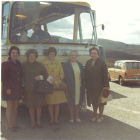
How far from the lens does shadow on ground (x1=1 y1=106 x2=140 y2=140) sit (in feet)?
16.0

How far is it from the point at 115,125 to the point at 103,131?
2.03ft

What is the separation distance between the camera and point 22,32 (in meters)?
6.15

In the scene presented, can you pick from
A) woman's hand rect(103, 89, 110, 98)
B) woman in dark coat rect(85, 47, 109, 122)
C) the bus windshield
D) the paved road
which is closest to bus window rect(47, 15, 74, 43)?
the bus windshield

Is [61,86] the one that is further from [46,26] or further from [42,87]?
[46,26]

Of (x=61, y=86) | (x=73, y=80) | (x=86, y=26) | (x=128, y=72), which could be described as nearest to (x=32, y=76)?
(x=61, y=86)

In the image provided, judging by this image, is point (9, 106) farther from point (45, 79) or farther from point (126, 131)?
point (126, 131)

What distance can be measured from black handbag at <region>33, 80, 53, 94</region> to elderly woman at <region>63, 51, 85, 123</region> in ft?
1.86

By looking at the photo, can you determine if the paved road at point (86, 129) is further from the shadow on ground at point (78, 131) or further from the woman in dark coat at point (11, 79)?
the woman in dark coat at point (11, 79)

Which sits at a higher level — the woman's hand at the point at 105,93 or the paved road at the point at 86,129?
the woman's hand at the point at 105,93

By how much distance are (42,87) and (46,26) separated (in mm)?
1847

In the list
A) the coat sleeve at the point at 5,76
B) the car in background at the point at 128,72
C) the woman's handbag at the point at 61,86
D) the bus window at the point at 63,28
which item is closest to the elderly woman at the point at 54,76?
the woman's handbag at the point at 61,86

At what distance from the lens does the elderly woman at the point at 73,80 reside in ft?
18.7

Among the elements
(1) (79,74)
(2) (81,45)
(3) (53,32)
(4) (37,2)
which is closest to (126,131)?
(1) (79,74)

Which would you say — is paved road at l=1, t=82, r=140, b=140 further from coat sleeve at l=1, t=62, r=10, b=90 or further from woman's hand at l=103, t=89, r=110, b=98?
coat sleeve at l=1, t=62, r=10, b=90
